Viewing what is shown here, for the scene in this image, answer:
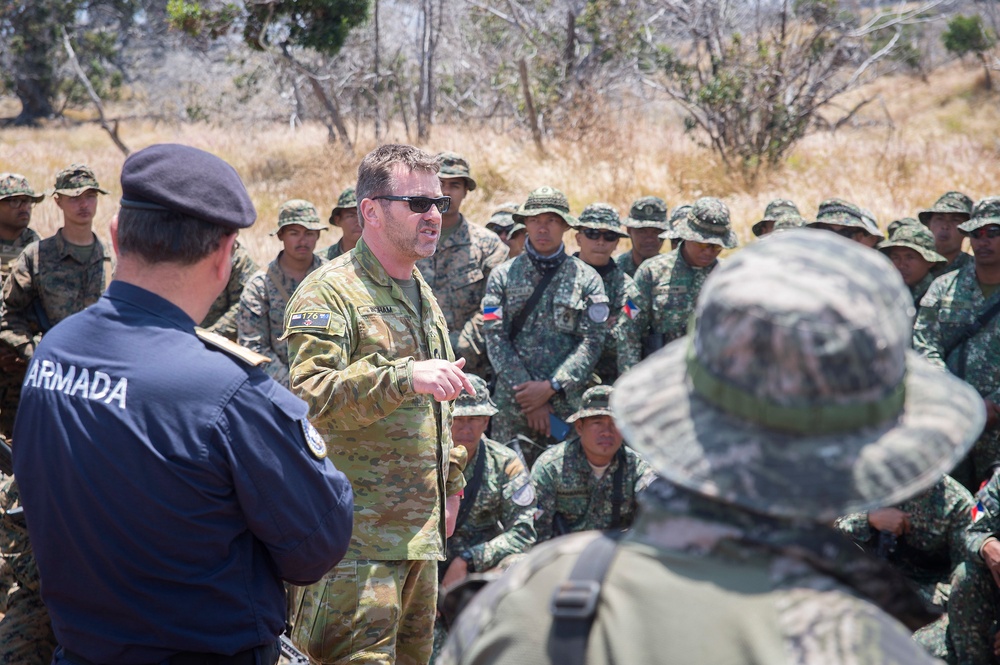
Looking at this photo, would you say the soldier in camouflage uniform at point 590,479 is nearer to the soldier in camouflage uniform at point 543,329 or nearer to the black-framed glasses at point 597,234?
the soldier in camouflage uniform at point 543,329

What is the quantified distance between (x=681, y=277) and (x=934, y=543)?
2.36 meters

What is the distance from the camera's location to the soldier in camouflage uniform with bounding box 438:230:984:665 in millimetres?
1137

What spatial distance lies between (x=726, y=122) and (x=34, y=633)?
10.5m

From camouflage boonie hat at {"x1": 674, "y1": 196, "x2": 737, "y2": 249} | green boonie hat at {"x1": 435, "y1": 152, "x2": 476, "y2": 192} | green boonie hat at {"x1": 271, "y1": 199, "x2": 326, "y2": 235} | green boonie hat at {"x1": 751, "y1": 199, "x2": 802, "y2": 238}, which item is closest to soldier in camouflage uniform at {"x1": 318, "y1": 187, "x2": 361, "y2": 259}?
green boonie hat at {"x1": 271, "y1": 199, "x2": 326, "y2": 235}

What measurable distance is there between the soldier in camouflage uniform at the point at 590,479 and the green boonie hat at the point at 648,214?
226cm

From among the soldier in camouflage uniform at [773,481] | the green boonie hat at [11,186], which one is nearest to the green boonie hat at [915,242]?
the soldier in camouflage uniform at [773,481]

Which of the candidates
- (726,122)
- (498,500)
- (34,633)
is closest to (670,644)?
(34,633)

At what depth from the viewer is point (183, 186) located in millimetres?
1996

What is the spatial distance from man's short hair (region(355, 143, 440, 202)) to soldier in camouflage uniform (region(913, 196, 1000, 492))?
144 inches

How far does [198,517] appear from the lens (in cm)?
196

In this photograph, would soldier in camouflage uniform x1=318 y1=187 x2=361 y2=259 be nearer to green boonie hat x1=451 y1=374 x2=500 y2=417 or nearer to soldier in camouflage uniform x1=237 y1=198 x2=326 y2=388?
soldier in camouflage uniform x1=237 y1=198 x2=326 y2=388

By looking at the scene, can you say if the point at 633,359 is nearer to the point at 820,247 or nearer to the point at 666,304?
the point at 666,304

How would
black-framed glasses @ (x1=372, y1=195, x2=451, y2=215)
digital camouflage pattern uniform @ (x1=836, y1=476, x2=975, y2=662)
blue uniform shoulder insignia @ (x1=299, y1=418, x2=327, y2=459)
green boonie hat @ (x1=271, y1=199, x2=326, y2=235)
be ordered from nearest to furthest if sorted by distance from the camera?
blue uniform shoulder insignia @ (x1=299, y1=418, x2=327, y2=459)
black-framed glasses @ (x1=372, y1=195, x2=451, y2=215)
digital camouflage pattern uniform @ (x1=836, y1=476, x2=975, y2=662)
green boonie hat @ (x1=271, y1=199, x2=326, y2=235)

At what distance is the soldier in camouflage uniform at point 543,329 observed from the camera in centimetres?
595
